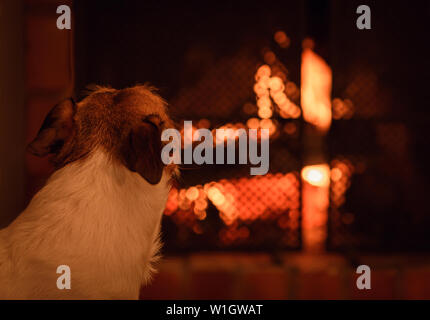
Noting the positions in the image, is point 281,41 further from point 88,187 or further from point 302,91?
point 88,187

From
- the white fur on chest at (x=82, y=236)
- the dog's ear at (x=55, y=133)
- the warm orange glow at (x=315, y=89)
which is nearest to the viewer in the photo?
the white fur on chest at (x=82, y=236)

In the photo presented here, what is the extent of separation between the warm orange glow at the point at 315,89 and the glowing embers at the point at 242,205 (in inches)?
10.4

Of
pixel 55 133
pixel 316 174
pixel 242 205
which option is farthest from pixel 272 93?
pixel 55 133

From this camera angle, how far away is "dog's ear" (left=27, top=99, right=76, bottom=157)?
1.18 metres

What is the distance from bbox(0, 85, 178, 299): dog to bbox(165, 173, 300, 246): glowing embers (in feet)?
1.79

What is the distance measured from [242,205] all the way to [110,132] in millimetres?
790

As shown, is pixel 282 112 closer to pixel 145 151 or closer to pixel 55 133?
pixel 145 151

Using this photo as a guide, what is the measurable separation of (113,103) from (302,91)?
85 centimetres

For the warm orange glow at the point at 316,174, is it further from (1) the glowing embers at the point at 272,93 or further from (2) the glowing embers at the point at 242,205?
(1) the glowing embers at the point at 272,93

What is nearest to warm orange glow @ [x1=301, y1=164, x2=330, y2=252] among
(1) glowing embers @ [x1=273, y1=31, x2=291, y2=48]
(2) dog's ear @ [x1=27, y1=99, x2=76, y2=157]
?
(1) glowing embers @ [x1=273, y1=31, x2=291, y2=48]

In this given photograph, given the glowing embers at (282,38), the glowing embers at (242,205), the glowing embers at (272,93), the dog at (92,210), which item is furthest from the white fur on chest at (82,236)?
the glowing embers at (282,38)

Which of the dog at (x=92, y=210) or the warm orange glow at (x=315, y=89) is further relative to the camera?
the warm orange glow at (x=315, y=89)

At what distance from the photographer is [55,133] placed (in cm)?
119

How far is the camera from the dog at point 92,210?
1066 millimetres
